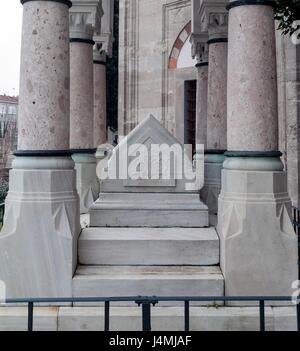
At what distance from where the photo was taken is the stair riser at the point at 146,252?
14.5ft

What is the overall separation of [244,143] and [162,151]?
131 centimetres

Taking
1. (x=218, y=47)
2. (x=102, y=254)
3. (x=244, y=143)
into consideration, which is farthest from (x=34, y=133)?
(x=218, y=47)

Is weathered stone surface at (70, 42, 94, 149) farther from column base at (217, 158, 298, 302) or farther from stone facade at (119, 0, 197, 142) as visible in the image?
stone facade at (119, 0, 197, 142)

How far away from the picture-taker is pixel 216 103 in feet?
22.3

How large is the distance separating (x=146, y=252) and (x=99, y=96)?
515 cm

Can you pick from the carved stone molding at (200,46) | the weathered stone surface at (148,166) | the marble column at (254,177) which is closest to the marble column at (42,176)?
the weathered stone surface at (148,166)

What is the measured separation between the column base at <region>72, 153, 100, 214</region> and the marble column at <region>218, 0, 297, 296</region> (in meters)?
3.18

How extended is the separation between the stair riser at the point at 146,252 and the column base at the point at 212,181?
6.08ft

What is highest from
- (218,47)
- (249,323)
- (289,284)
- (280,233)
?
(218,47)

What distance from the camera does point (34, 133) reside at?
4254 mm

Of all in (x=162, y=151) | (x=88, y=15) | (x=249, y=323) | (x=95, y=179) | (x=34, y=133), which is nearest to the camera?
(x=249, y=323)

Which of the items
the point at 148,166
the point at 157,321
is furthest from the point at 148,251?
the point at 148,166

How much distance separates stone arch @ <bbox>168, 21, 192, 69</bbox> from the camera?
1196 centimetres
